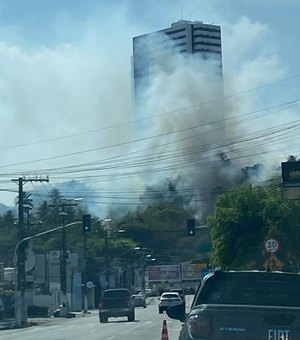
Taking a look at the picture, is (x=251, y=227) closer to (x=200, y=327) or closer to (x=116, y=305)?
(x=116, y=305)

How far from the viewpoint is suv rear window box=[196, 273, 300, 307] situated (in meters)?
12.5

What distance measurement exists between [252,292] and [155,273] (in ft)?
337

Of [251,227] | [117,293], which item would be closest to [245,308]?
[251,227]

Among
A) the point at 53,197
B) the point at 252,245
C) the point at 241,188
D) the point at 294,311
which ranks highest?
the point at 53,197

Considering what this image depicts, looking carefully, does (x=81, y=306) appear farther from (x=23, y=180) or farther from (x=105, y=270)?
(x=23, y=180)

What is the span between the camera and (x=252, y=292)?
1266 cm

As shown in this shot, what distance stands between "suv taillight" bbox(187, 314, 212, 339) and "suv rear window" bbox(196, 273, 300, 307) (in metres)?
0.78

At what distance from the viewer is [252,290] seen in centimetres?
1268

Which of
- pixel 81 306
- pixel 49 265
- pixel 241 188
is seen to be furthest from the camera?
pixel 49 265

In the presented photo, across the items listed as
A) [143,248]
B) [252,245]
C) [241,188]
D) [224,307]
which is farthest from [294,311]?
[143,248]

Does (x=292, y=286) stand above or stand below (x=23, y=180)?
below

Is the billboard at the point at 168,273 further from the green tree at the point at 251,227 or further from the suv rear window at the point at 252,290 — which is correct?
the suv rear window at the point at 252,290

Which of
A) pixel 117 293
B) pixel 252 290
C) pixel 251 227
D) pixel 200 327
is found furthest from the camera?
pixel 117 293

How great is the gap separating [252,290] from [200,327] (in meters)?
1.22
